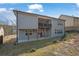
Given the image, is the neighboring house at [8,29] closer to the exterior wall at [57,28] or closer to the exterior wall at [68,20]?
the exterior wall at [57,28]

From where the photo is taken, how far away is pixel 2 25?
3357mm

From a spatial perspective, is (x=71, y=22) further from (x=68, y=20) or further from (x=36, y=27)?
(x=36, y=27)

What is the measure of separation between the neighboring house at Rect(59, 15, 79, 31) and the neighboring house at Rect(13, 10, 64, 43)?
6 centimetres

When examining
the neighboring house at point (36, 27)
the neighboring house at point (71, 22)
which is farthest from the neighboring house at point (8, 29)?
the neighboring house at point (71, 22)

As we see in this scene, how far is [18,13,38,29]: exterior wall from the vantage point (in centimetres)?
329

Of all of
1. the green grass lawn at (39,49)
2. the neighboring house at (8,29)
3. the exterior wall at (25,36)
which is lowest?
the green grass lawn at (39,49)

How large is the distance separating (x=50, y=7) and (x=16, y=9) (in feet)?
1.59

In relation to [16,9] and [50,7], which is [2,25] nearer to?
[16,9]

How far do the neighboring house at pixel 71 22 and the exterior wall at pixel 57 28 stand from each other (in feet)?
0.24

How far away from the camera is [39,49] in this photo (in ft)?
11.0

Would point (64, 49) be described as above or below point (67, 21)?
below

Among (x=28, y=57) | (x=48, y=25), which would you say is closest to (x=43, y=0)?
(x=48, y=25)

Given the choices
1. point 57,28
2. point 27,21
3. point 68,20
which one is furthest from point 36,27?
point 68,20

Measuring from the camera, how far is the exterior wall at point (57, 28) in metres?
3.42
